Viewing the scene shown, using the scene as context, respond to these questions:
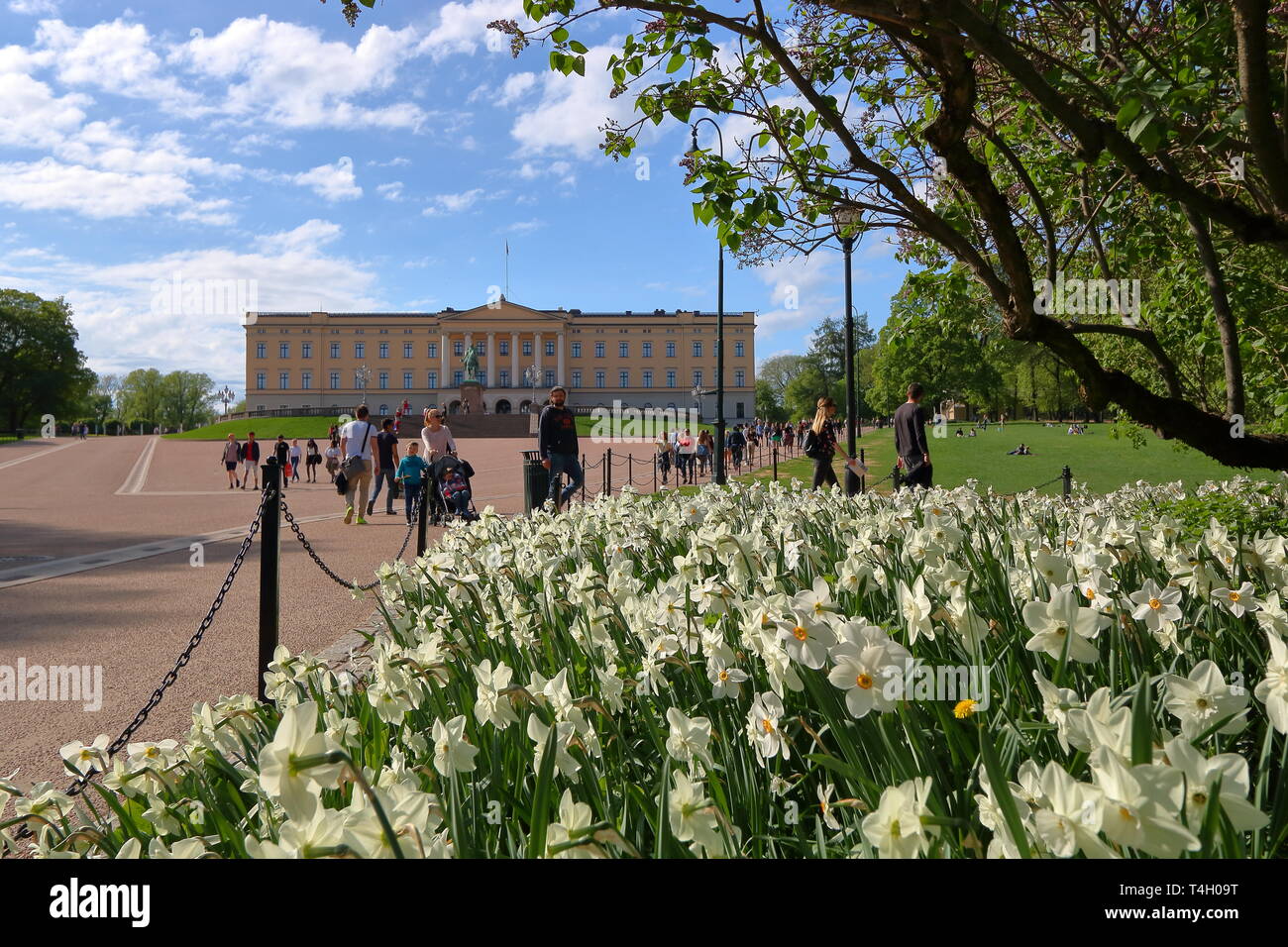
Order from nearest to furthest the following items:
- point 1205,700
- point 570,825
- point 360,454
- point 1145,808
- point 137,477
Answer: point 1145,808, point 570,825, point 1205,700, point 360,454, point 137,477

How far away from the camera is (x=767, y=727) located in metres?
1.64

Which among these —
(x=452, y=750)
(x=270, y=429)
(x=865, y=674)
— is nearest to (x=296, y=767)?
(x=452, y=750)

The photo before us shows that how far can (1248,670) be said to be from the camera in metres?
Answer: 2.16

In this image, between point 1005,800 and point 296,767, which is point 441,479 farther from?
point 1005,800

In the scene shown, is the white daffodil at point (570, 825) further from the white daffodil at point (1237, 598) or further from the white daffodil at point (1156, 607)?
the white daffodil at point (1237, 598)

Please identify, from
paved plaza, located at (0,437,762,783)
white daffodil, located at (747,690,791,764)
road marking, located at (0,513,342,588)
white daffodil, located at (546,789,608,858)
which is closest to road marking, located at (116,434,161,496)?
paved plaza, located at (0,437,762,783)

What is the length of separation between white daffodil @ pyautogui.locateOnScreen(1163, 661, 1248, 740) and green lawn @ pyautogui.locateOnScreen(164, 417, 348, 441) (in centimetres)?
5921

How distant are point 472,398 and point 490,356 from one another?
76.0ft

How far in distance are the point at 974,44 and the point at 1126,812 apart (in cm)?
263

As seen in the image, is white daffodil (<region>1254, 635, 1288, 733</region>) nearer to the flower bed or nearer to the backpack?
the flower bed

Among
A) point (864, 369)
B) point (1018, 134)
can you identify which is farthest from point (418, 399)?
point (1018, 134)

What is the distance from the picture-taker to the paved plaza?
3871mm
